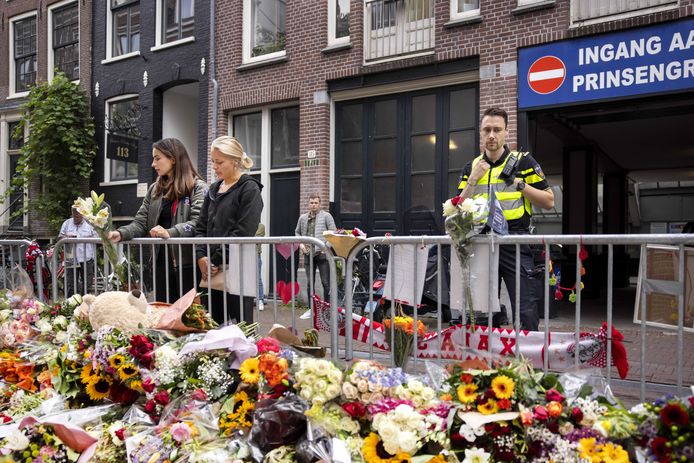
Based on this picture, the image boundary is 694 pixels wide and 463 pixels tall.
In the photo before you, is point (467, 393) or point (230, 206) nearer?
point (467, 393)

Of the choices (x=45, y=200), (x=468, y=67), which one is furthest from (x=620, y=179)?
(x=45, y=200)

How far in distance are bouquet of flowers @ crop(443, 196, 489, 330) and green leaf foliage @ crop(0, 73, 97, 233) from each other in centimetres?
1277

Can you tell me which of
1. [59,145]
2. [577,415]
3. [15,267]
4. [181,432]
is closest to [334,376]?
[181,432]

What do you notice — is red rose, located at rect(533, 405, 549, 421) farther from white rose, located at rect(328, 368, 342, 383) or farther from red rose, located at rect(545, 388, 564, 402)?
white rose, located at rect(328, 368, 342, 383)

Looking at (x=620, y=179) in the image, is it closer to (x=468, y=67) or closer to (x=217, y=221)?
(x=468, y=67)

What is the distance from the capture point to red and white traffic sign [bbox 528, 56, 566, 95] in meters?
7.66

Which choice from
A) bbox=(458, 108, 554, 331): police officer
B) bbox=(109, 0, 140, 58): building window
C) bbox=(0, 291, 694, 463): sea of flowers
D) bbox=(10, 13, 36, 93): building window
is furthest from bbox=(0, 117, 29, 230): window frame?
bbox=(458, 108, 554, 331): police officer

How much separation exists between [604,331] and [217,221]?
2.51 metres

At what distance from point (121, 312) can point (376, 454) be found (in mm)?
1703

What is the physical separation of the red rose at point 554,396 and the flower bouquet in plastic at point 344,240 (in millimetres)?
1371

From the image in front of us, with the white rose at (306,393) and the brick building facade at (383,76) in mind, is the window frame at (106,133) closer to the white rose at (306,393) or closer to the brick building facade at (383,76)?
the brick building facade at (383,76)

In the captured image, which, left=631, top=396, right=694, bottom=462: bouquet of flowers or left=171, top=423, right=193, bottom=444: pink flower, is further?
left=171, top=423, right=193, bottom=444: pink flower

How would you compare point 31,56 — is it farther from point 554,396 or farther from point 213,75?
point 554,396

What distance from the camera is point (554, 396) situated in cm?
198
